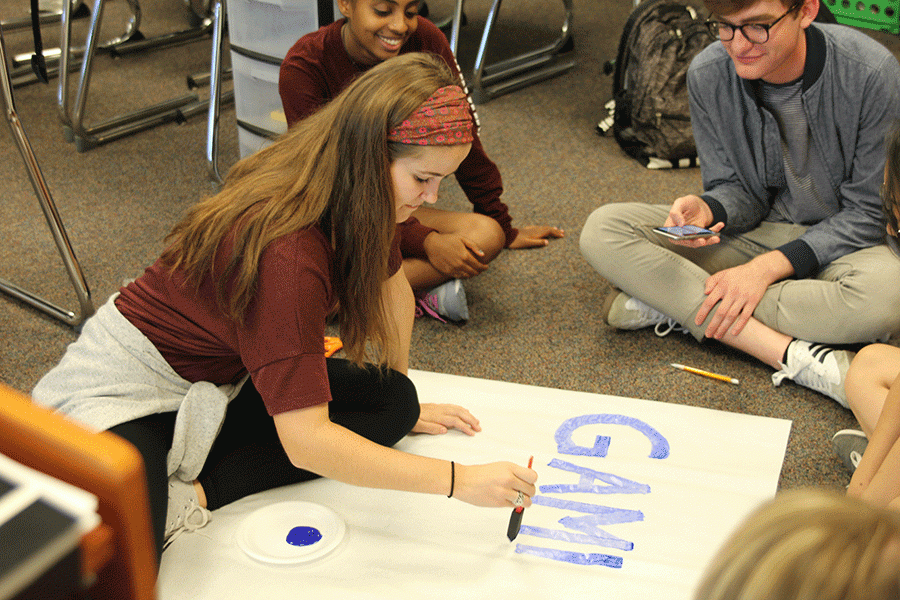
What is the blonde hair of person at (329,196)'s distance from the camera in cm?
101

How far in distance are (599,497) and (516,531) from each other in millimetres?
172

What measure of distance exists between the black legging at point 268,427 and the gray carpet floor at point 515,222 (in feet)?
1.03

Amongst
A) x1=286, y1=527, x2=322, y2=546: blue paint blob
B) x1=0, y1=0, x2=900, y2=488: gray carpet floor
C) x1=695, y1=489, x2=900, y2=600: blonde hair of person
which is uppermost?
x1=695, y1=489, x2=900, y2=600: blonde hair of person

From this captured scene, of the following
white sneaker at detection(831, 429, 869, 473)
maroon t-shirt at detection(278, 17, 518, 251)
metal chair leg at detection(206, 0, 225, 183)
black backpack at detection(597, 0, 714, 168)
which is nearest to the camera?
white sneaker at detection(831, 429, 869, 473)

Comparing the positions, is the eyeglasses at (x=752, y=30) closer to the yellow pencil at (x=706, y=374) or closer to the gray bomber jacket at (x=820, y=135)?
the gray bomber jacket at (x=820, y=135)

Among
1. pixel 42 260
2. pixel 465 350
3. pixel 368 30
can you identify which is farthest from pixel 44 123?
pixel 465 350

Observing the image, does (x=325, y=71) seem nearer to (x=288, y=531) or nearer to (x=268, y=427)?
(x=268, y=427)

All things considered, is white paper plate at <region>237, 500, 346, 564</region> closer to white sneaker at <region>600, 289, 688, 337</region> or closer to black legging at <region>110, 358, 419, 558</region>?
black legging at <region>110, 358, 419, 558</region>

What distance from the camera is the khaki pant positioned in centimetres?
152

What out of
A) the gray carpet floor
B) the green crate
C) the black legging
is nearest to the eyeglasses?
the gray carpet floor

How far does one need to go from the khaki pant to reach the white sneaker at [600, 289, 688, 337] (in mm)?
26

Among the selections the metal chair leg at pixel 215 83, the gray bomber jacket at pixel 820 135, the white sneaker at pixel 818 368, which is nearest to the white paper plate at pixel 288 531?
the white sneaker at pixel 818 368

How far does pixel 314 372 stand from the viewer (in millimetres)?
1008

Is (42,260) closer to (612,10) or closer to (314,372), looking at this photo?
(314,372)
